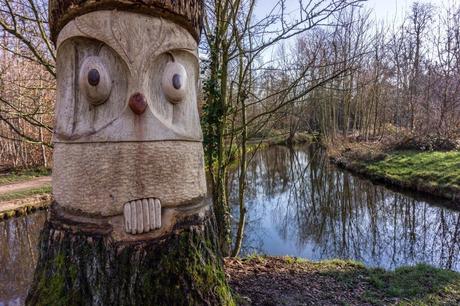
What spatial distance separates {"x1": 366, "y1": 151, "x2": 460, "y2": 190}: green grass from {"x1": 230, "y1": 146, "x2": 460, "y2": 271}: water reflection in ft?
2.61

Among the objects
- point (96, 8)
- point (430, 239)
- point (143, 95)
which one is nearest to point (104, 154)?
point (143, 95)

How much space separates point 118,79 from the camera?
1.58m

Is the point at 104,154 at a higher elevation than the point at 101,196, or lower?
higher

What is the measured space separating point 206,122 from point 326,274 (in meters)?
2.58

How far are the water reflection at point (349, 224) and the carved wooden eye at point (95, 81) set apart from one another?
613 cm

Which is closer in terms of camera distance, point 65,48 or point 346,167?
point 65,48

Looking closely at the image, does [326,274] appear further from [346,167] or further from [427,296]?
[346,167]

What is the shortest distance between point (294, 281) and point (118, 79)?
2982 millimetres

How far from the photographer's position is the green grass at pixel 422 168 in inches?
400

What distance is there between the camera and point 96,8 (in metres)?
1.56

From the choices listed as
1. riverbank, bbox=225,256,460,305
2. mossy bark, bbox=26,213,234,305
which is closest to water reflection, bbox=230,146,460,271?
riverbank, bbox=225,256,460,305

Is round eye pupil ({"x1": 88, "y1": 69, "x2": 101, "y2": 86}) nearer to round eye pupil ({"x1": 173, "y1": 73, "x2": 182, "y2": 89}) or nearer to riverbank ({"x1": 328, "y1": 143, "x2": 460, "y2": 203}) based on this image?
round eye pupil ({"x1": 173, "y1": 73, "x2": 182, "y2": 89})

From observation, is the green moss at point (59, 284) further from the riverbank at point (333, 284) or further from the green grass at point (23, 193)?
the green grass at point (23, 193)

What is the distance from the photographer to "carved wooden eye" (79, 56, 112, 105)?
152cm
